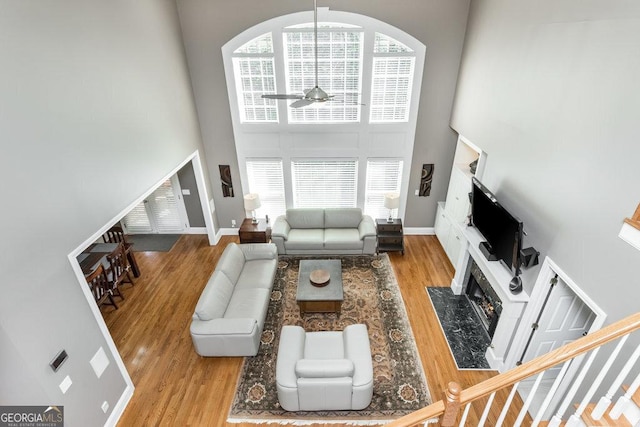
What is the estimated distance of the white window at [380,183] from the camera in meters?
7.54

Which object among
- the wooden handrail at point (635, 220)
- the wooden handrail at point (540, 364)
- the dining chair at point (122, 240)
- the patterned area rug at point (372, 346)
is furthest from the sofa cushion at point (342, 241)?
the wooden handrail at point (540, 364)

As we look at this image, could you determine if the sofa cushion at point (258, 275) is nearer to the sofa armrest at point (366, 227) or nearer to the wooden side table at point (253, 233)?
the wooden side table at point (253, 233)

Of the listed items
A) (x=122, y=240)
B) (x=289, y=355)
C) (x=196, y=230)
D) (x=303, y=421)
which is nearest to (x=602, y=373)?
(x=289, y=355)

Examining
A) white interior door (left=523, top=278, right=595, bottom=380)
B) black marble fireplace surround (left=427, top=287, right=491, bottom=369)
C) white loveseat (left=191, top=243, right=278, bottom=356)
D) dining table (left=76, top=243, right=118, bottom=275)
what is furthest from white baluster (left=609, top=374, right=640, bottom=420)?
dining table (left=76, top=243, right=118, bottom=275)

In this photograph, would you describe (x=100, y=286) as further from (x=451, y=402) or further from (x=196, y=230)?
(x=451, y=402)

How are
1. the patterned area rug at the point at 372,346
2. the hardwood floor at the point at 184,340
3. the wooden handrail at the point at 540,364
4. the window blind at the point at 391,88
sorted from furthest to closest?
1. the window blind at the point at 391,88
2. the hardwood floor at the point at 184,340
3. the patterned area rug at the point at 372,346
4. the wooden handrail at the point at 540,364

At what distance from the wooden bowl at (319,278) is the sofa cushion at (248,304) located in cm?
84

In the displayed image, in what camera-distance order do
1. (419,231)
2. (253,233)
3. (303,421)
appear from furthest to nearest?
(419,231)
(253,233)
(303,421)

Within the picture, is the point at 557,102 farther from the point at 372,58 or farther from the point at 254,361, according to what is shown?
the point at 254,361

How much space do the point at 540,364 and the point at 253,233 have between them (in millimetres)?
6304

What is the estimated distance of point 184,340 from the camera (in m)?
5.36

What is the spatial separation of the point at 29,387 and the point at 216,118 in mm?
5587

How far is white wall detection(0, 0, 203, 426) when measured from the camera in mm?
2920

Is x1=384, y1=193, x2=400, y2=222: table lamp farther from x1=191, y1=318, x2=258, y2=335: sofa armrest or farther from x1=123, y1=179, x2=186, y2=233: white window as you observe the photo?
x1=123, y1=179, x2=186, y2=233: white window
